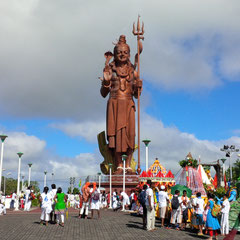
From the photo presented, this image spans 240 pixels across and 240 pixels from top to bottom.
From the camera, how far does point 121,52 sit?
1323 inches

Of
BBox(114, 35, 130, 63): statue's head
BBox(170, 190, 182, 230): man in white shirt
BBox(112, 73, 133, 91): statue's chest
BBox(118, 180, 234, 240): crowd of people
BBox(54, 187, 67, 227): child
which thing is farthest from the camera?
BBox(112, 73, 133, 91): statue's chest

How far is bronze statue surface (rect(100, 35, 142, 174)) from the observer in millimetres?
33438

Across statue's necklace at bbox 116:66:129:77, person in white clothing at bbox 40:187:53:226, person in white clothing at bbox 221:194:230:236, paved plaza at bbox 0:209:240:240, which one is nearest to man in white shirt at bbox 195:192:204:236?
paved plaza at bbox 0:209:240:240

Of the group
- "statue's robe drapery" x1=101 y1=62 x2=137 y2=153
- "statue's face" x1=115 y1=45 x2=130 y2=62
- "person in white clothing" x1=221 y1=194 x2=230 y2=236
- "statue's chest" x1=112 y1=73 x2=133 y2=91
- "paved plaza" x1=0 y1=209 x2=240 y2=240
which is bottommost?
"paved plaza" x1=0 y1=209 x2=240 y2=240

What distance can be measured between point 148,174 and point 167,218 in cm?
925

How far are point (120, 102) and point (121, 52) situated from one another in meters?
4.59

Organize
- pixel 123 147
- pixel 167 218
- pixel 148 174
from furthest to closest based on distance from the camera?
pixel 123 147
pixel 148 174
pixel 167 218

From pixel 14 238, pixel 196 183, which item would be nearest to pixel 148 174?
pixel 196 183

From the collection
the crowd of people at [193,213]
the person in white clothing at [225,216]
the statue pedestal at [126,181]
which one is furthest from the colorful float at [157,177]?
the person in white clothing at [225,216]

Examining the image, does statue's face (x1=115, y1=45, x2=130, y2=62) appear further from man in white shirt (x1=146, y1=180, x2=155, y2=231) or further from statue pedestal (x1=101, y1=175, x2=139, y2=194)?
man in white shirt (x1=146, y1=180, x2=155, y2=231)

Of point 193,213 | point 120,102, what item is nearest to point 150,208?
point 193,213

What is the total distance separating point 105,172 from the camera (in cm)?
3466

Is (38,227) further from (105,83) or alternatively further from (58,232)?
(105,83)

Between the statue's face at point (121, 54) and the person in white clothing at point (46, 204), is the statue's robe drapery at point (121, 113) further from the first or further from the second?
the person in white clothing at point (46, 204)
